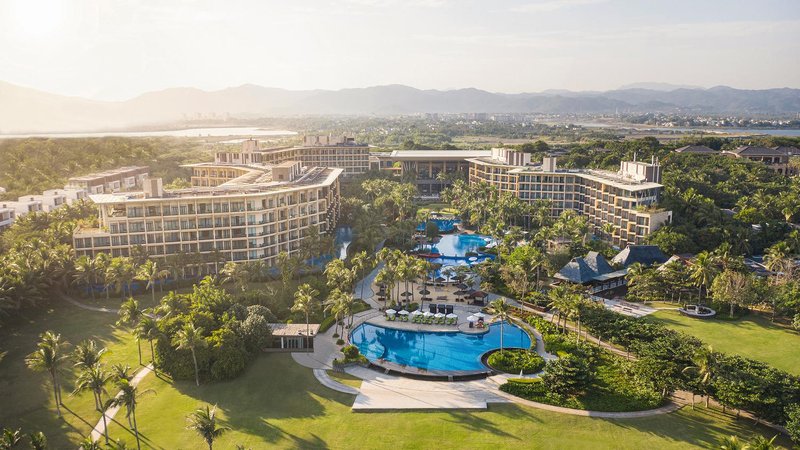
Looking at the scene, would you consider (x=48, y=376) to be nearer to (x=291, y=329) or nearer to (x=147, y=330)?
(x=147, y=330)

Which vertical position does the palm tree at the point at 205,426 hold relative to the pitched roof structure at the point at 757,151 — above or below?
below

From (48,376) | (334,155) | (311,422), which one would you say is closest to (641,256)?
(311,422)

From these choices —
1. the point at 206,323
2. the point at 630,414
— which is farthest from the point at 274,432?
the point at 630,414

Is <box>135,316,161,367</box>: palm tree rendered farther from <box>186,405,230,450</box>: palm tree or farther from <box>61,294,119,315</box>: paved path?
<box>61,294,119,315</box>: paved path

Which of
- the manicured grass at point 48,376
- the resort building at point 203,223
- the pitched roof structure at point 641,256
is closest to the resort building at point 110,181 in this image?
the resort building at point 203,223

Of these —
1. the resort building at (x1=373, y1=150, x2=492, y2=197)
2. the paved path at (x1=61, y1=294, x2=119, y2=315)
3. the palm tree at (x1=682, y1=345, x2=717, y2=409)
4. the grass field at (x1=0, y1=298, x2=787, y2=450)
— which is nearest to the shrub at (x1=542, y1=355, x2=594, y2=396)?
the grass field at (x1=0, y1=298, x2=787, y2=450)

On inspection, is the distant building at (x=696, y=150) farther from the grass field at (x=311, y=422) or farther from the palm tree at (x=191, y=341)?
the palm tree at (x=191, y=341)

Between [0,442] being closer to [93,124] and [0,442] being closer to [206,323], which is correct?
[206,323]
